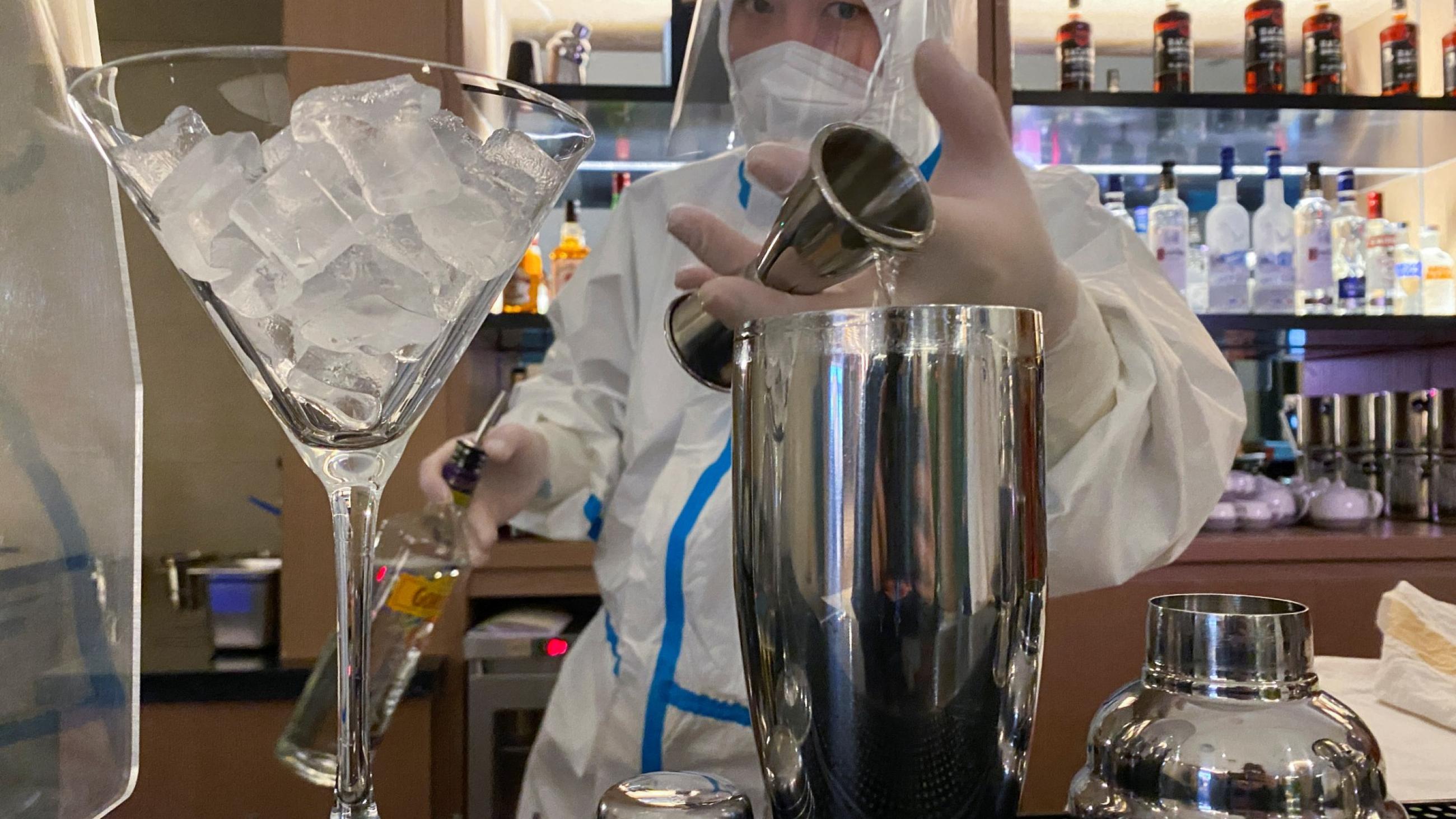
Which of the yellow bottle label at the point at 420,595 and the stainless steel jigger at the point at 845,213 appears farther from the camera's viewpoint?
the yellow bottle label at the point at 420,595

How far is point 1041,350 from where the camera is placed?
0.98 feet

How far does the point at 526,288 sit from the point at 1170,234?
1.24 metres

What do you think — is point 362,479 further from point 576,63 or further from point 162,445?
point 162,445

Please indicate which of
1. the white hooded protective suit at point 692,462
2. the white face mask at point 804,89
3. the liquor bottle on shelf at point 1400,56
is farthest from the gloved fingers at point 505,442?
the liquor bottle on shelf at point 1400,56

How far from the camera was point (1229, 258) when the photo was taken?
190 cm

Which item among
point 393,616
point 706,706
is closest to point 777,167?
point 706,706

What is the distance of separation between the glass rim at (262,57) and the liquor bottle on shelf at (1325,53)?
81.1 inches

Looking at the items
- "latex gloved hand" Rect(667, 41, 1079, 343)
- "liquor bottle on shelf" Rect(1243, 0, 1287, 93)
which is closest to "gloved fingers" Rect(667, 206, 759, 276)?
"latex gloved hand" Rect(667, 41, 1079, 343)

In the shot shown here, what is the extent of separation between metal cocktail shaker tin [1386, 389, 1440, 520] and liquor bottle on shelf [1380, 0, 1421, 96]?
616 millimetres

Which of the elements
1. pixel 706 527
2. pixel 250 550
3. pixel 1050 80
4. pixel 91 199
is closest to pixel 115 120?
pixel 91 199

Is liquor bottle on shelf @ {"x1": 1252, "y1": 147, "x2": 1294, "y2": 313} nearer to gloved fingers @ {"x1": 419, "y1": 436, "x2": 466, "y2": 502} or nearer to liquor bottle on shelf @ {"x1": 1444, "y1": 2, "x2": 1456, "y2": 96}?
liquor bottle on shelf @ {"x1": 1444, "y1": 2, "x2": 1456, "y2": 96}

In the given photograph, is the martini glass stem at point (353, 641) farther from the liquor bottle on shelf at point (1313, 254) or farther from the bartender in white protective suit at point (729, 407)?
the liquor bottle on shelf at point (1313, 254)

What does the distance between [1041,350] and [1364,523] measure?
1997 mm

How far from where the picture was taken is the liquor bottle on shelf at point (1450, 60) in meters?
1.97
